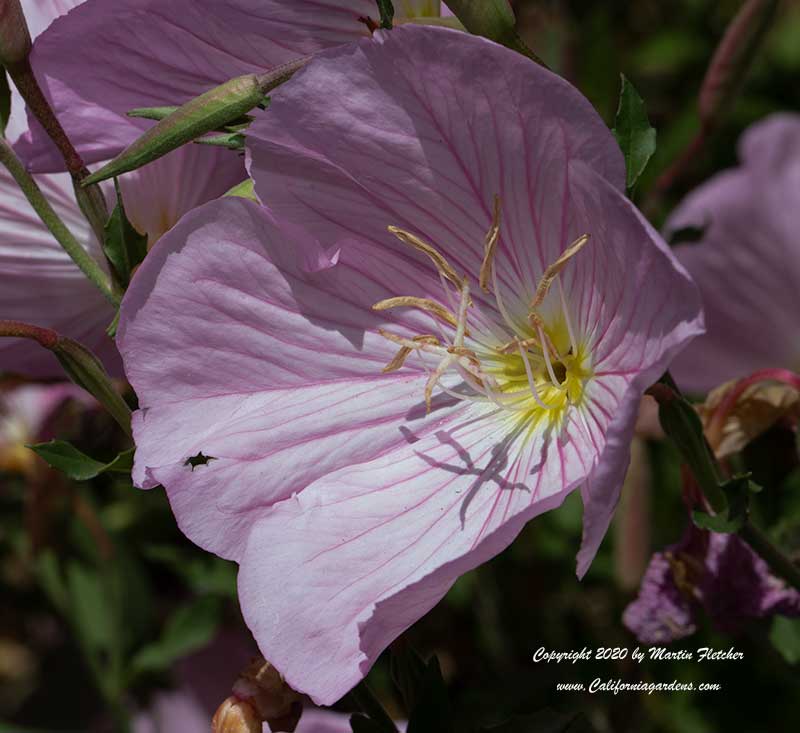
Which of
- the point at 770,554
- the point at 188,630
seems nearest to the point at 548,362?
the point at 770,554

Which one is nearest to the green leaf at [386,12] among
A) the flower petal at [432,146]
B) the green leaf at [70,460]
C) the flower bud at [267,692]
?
the flower petal at [432,146]

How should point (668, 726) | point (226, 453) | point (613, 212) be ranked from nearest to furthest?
point (613, 212)
point (226, 453)
point (668, 726)

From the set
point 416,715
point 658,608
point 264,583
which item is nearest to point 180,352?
point 264,583

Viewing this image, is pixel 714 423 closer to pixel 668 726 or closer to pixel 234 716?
pixel 234 716

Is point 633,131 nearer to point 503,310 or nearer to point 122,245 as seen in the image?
point 503,310

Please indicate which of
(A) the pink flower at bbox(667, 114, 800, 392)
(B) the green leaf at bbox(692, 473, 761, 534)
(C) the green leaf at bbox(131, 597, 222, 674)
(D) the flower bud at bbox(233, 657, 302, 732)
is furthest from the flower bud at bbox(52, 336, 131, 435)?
(A) the pink flower at bbox(667, 114, 800, 392)
